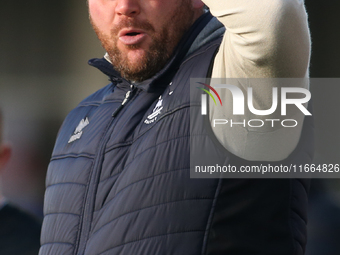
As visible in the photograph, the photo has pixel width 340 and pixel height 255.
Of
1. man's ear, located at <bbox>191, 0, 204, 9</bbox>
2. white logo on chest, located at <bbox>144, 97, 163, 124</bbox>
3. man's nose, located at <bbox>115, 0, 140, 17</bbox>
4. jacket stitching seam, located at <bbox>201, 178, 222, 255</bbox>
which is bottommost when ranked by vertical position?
jacket stitching seam, located at <bbox>201, 178, 222, 255</bbox>

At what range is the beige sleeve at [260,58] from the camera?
0.96 metres

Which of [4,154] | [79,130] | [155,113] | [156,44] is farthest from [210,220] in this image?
[4,154]

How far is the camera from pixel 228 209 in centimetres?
109

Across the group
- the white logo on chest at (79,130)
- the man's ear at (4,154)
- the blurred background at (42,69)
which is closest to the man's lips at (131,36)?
the white logo on chest at (79,130)

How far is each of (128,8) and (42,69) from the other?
11.7 feet

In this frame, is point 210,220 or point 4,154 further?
point 4,154

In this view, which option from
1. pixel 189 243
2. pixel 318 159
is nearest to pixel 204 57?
pixel 189 243

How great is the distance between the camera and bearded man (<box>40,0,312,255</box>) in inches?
39.7

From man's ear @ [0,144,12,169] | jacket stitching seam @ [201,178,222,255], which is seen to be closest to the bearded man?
jacket stitching seam @ [201,178,222,255]

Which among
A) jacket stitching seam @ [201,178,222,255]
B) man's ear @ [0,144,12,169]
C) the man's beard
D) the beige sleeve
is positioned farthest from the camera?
man's ear @ [0,144,12,169]

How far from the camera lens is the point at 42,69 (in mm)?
4828

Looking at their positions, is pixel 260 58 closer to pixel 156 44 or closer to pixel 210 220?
pixel 210 220

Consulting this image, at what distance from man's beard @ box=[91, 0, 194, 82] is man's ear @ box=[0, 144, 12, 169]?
118 inches

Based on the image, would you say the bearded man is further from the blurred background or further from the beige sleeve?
the blurred background
